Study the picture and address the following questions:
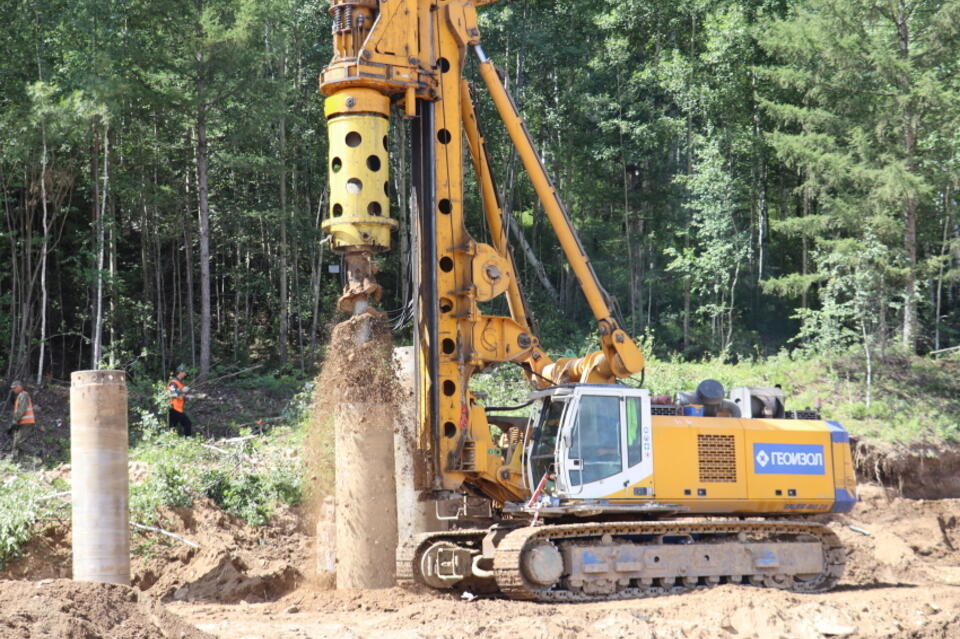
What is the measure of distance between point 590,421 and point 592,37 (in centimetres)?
2657

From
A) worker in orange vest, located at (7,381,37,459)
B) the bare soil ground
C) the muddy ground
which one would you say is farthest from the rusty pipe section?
worker in orange vest, located at (7,381,37,459)

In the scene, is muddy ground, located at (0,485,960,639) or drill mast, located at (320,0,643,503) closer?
muddy ground, located at (0,485,960,639)

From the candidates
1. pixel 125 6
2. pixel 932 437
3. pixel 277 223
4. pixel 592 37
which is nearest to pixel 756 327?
pixel 592 37

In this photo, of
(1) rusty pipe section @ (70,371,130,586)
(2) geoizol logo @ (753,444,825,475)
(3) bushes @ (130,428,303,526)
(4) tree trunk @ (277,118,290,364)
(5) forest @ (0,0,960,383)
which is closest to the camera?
(1) rusty pipe section @ (70,371,130,586)

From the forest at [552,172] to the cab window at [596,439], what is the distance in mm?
13454


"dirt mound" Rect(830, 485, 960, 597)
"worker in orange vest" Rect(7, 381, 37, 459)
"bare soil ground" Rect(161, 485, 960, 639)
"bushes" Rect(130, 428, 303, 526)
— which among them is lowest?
"dirt mound" Rect(830, 485, 960, 597)

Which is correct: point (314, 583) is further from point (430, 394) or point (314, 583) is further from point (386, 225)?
point (386, 225)

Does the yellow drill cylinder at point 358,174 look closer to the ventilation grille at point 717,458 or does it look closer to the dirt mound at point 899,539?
the ventilation grille at point 717,458

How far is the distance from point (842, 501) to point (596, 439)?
390cm

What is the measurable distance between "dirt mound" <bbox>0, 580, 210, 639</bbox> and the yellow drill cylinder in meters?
4.53

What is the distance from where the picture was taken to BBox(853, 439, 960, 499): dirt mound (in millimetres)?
21344

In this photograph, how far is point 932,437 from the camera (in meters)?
22.2

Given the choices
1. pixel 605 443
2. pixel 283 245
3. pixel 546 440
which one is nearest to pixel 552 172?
pixel 283 245

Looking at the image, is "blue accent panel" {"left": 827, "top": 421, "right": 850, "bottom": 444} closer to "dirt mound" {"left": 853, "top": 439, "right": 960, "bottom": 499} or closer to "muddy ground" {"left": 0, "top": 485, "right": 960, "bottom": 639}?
"muddy ground" {"left": 0, "top": 485, "right": 960, "bottom": 639}
